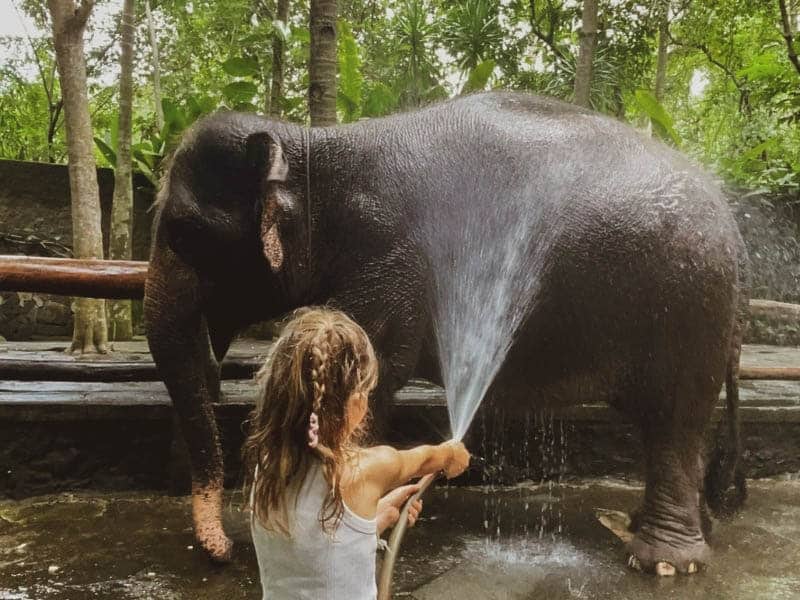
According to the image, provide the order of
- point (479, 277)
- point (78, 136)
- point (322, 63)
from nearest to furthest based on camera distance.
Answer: point (479, 277)
point (322, 63)
point (78, 136)

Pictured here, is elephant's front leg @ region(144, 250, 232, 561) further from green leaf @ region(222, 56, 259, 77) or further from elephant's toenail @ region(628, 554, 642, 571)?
green leaf @ region(222, 56, 259, 77)

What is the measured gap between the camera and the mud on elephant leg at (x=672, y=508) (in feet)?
10.5

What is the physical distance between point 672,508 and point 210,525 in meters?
2.01

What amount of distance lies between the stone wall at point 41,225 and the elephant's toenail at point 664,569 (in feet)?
25.9

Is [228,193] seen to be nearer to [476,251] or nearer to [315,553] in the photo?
[476,251]

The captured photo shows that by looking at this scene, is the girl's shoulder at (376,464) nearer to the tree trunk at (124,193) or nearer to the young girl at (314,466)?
the young girl at (314,466)

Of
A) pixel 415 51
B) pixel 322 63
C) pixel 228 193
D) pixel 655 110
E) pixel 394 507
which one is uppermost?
pixel 415 51

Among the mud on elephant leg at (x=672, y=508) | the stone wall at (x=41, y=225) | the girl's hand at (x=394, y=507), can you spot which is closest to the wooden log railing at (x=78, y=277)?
the girl's hand at (x=394, y=507)

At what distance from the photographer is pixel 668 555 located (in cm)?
318

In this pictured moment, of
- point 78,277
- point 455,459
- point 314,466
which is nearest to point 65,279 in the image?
point 78,277

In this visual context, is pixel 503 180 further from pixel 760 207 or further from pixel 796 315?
pixel 760 207

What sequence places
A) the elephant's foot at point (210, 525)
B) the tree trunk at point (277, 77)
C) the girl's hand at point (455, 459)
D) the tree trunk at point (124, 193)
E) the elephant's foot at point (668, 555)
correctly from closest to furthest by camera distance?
the girl's hand at point (455, 459) < the elephant's foot at point (210, 525) < the elephant's foot at point (668, 555) < the tree trunk at point (124, 193) < the tree trunk at point (277, 77)

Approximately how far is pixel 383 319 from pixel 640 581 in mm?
1555

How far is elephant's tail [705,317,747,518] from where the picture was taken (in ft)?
12.1
